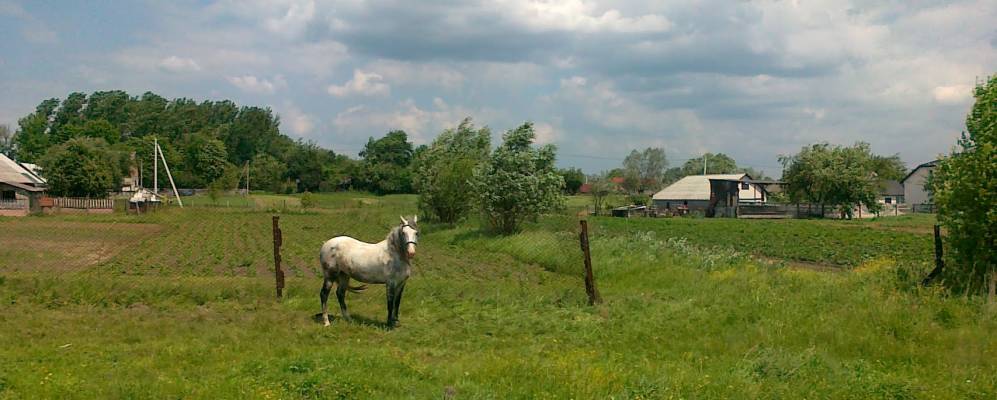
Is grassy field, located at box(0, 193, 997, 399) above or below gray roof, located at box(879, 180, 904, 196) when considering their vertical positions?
below

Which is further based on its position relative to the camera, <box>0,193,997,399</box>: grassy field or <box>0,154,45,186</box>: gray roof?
<box>0,154,45,186</box>: gray roof

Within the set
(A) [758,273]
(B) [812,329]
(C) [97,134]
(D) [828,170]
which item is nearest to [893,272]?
(A) [758,273]

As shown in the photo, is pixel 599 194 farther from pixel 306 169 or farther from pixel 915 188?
pixel 306 169

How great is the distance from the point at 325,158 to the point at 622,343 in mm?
110205

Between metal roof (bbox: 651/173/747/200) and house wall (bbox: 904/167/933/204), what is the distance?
2525cm

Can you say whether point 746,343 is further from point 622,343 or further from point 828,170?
point 828,170

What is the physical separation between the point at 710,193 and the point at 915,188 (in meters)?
31.6

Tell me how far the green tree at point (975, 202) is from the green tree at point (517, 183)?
18224 mm

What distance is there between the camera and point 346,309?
458 inches

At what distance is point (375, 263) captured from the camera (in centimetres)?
1140

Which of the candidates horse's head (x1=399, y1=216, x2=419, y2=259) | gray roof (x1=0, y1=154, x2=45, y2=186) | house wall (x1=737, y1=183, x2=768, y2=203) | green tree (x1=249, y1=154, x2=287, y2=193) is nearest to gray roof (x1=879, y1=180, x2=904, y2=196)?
house wall (x1=737, y1=183, x2=768, y2=203)

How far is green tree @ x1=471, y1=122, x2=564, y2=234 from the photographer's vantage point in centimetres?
2984

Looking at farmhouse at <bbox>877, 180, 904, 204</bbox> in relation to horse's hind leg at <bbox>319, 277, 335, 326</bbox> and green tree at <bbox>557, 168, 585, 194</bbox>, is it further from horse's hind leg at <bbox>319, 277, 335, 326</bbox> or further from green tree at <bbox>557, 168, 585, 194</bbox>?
horse's hind leg at <bbox>319, 277, 335, 326</bbox>

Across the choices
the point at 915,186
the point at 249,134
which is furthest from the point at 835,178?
the point at 249,134
